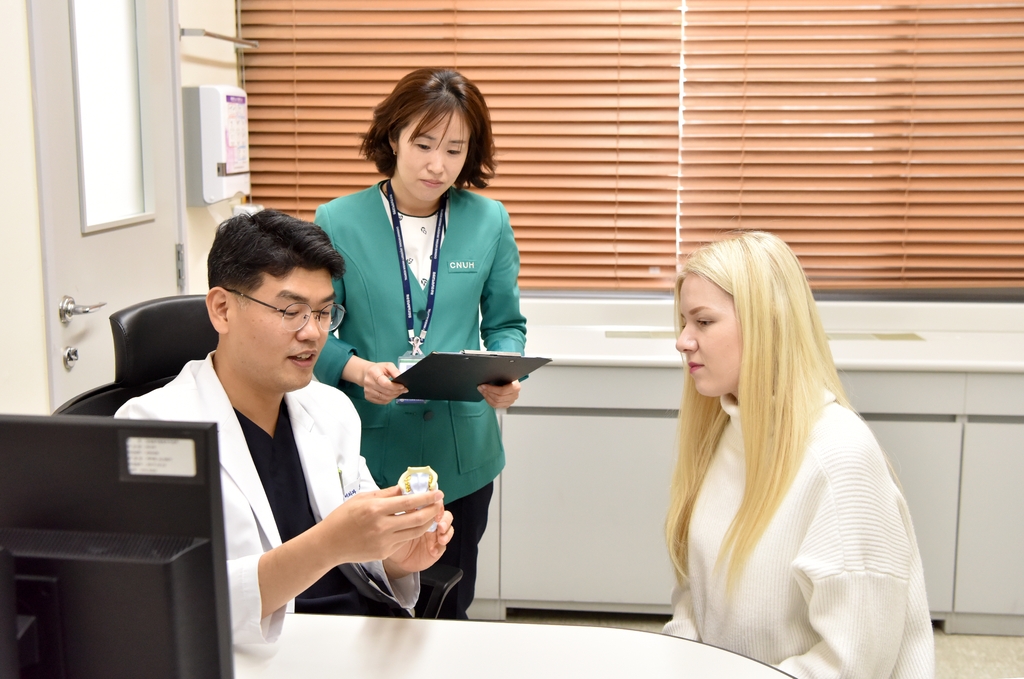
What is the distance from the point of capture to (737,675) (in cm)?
117

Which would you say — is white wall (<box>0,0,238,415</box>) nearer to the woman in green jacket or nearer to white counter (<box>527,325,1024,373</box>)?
the woman in green jacket

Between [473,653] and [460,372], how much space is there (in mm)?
718

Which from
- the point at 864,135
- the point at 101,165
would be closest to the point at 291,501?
the point at 101,165

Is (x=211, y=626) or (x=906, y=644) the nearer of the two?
(x=211, y=626)

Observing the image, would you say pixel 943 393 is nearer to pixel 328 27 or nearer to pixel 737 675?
pixel 737 675

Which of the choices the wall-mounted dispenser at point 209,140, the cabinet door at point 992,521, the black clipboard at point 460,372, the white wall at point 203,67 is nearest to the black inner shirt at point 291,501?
the black clipboard at point 460,372

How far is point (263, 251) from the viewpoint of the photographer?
1.50 m

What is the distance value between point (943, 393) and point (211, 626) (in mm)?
2502

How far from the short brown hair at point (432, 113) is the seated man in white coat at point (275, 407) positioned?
0.58 metres

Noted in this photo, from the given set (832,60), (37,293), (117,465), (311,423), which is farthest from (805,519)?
(832,60)

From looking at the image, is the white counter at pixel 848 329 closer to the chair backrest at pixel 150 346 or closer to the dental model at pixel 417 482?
the chair backrest at pixel 150 346

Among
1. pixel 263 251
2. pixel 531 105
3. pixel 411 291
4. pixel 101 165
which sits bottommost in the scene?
pixel 411 291

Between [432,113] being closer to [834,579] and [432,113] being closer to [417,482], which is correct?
[417,482]

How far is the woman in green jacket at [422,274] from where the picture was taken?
2.02 m
